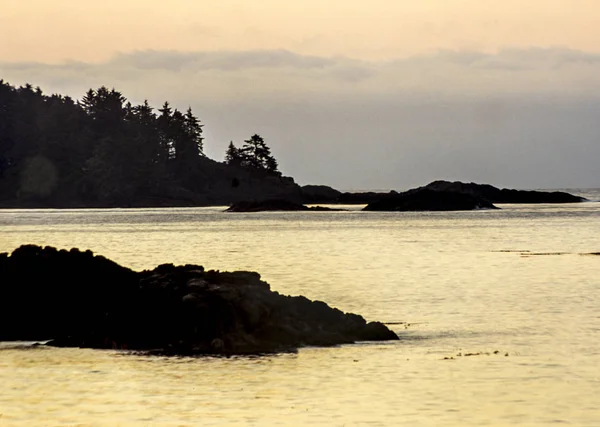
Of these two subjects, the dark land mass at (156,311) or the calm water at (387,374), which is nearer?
the calm water at (387,374)

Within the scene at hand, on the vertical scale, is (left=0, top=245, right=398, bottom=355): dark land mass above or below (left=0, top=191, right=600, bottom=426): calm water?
above

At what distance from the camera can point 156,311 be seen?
3169cm

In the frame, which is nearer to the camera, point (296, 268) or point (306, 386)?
point (306, 386)

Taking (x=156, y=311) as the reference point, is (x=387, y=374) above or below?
below

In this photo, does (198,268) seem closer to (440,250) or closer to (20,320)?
(20,320)

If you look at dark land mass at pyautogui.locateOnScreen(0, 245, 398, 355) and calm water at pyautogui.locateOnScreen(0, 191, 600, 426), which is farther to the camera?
dark land mass at pyautogui.locateOnScreen(0, 245, 398, 355)

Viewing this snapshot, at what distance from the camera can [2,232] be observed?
121 meters

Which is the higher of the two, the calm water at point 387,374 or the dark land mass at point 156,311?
the dark land mass at point 156,311

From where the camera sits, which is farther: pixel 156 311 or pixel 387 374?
pixel 156 311

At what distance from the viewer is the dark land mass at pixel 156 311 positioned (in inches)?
1221

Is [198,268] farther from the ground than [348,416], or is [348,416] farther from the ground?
[198,268]

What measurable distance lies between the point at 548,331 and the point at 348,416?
14.8 m

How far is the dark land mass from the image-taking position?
102 feet

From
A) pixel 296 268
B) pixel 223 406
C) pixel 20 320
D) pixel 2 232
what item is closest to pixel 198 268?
pixel 20 320
